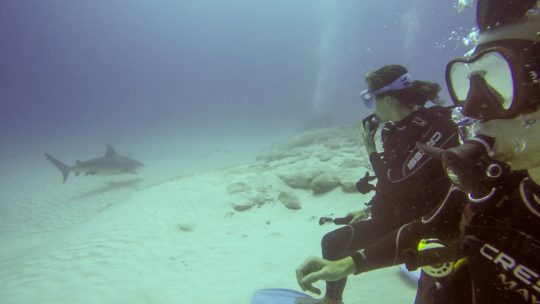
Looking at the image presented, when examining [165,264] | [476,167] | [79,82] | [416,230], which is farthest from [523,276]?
[79,82]

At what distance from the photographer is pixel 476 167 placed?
44.8 inches

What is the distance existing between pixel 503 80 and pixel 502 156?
305mm

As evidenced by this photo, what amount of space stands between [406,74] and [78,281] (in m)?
5.85

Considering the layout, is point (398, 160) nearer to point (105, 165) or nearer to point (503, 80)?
point (503, 80)

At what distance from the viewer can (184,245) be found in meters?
6.50

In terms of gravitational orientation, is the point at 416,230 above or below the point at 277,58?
below

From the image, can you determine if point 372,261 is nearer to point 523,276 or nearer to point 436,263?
point 436,263

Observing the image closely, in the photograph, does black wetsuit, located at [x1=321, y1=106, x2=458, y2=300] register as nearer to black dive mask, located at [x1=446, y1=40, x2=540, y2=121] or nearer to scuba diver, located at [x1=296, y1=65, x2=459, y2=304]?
scuba diver, located at [x1=296, y1=65, x2=459, y2=304]

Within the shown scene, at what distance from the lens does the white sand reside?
15.7 ft

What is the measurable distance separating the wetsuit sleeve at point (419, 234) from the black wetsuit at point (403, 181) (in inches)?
32.9

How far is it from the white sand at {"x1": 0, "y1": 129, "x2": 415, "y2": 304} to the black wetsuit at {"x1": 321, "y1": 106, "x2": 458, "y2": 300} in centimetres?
147

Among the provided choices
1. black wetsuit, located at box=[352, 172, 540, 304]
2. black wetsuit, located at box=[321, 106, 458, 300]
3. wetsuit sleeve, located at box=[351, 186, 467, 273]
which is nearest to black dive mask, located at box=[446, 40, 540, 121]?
black wetsuit, located at box=[352, 172, 540, 304]

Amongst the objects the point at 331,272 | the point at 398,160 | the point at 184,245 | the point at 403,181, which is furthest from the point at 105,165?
the point at 331,272

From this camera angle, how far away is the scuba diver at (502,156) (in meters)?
1.07
